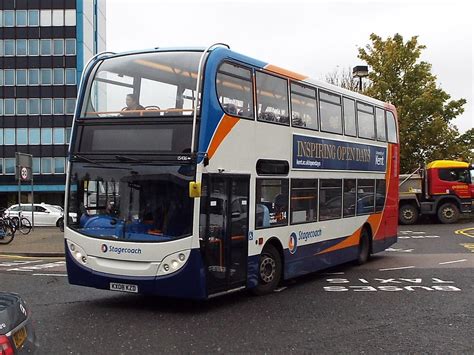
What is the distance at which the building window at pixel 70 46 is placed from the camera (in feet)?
205

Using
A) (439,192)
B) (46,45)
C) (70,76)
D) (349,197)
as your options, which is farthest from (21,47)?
(349,197)

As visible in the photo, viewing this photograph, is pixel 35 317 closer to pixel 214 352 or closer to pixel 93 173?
pixel 93 173

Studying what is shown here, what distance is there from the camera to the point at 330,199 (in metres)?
11.8

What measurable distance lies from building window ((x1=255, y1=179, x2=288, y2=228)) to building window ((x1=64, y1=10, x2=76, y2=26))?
190 feet

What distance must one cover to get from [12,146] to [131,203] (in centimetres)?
5910

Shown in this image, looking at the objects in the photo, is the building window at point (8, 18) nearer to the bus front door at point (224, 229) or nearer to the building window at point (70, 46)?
the building window at point (70, 46)

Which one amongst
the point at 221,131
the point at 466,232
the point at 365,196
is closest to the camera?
the point at 221,131

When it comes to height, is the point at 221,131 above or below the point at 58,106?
below

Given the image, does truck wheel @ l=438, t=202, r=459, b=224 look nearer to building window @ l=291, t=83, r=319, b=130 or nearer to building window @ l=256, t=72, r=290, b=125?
building window @ l=291, t=83, r=319, b=130

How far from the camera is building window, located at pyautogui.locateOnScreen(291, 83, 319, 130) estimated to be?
10.4 meters

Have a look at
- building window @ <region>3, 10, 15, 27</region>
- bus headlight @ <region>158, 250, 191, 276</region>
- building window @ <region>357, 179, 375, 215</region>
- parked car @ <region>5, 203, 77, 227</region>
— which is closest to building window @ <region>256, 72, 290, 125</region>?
bus headlight @ <region>158, 250, 191, 276</region>

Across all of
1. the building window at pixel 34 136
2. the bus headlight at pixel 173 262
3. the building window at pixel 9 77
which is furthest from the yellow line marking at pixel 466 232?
the building window at pixel 9 77

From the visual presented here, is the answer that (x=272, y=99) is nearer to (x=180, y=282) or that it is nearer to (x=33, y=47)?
(x=180, y=282)

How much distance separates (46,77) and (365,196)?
183ft
